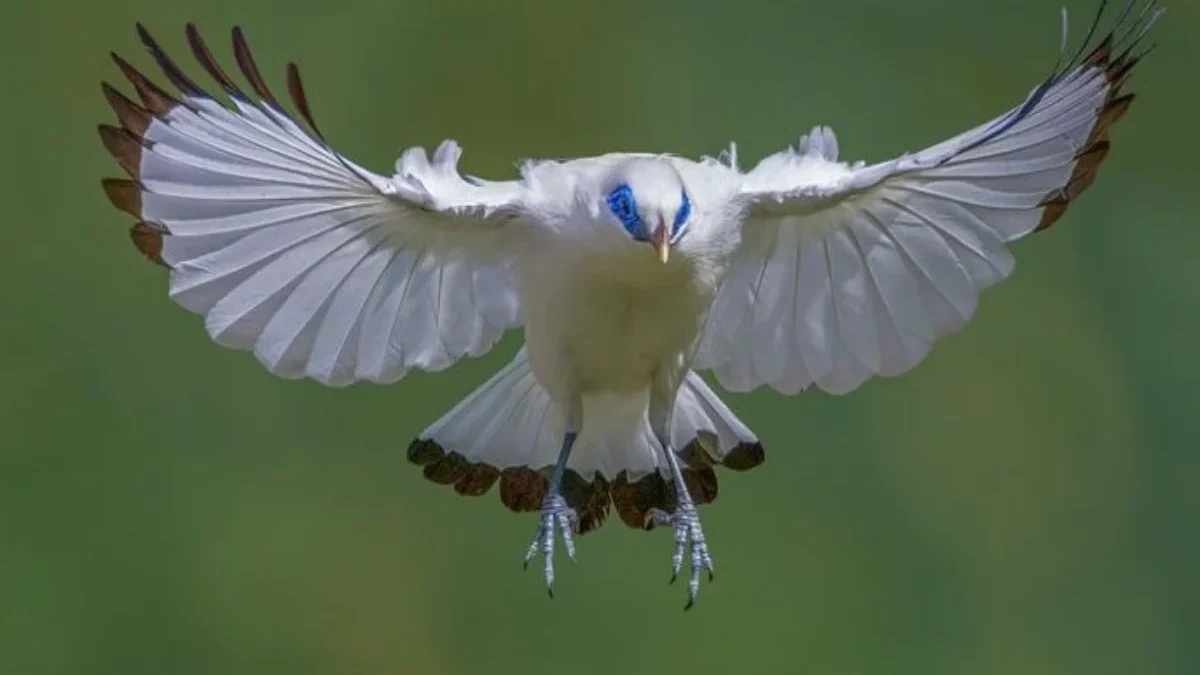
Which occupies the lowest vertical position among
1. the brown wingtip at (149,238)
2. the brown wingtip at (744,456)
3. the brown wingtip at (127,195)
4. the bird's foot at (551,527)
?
the bird's foot at (551,527)

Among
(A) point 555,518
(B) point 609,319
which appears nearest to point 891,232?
(B) point 609,319

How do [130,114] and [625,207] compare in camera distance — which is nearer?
[625,207]

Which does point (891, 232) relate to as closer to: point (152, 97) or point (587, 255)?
point (587, 255)

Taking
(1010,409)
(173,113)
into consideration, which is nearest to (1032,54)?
(1010,409)

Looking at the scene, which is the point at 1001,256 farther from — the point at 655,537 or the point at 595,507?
the point at 655,537

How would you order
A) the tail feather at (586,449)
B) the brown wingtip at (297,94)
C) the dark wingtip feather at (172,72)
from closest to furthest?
the brown wingtip at (297,94), the dark wingtip feather at (172,72), the tail feather at (586,449)

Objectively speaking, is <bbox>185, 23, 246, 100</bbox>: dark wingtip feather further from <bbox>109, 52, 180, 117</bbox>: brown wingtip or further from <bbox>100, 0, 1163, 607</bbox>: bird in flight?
<bbox>109, 52, 180, 117</bbox>: brown wingtip

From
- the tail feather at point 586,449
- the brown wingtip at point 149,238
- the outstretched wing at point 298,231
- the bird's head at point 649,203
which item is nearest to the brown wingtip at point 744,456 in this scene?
the tail feather at point 586,449

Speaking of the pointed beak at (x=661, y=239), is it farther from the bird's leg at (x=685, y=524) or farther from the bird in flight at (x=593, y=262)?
the bird's leg at (x=685, y=524)
